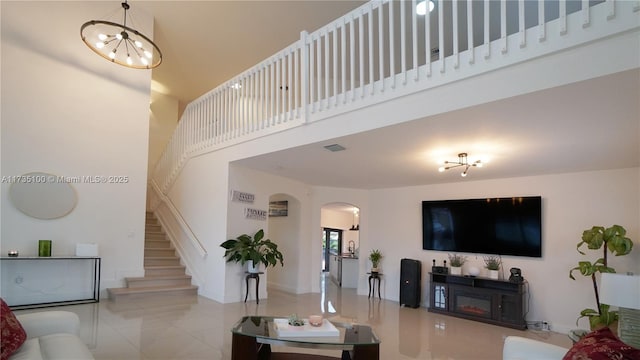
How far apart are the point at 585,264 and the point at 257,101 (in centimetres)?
518

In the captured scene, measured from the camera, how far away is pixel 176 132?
8.60 m

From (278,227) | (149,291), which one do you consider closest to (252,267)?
(149,291)

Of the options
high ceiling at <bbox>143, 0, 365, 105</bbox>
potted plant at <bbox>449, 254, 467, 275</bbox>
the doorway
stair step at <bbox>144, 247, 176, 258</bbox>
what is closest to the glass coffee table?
potted plant at <bbox>449, 254, 467, 275</bbox>

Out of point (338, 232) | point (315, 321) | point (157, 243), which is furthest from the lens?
point (338, 232)

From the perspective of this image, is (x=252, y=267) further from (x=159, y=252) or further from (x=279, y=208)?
(x=159, y=252)

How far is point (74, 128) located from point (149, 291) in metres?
2.97

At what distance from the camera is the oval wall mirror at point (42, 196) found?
5.60 meters

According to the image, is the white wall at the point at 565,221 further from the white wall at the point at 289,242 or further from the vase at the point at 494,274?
the white wall at the point at 289,242

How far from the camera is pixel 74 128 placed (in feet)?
20.2

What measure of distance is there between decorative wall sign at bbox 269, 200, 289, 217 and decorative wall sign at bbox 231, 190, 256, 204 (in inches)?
61.8

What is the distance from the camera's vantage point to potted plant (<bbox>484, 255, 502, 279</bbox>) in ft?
20.3

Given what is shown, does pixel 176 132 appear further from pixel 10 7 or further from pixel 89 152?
pixel 10 7

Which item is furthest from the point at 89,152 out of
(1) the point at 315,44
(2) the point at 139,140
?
(1) the point at 315,44

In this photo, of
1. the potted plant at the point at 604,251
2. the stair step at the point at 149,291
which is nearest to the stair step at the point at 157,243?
the stair step at the point at 149,291
